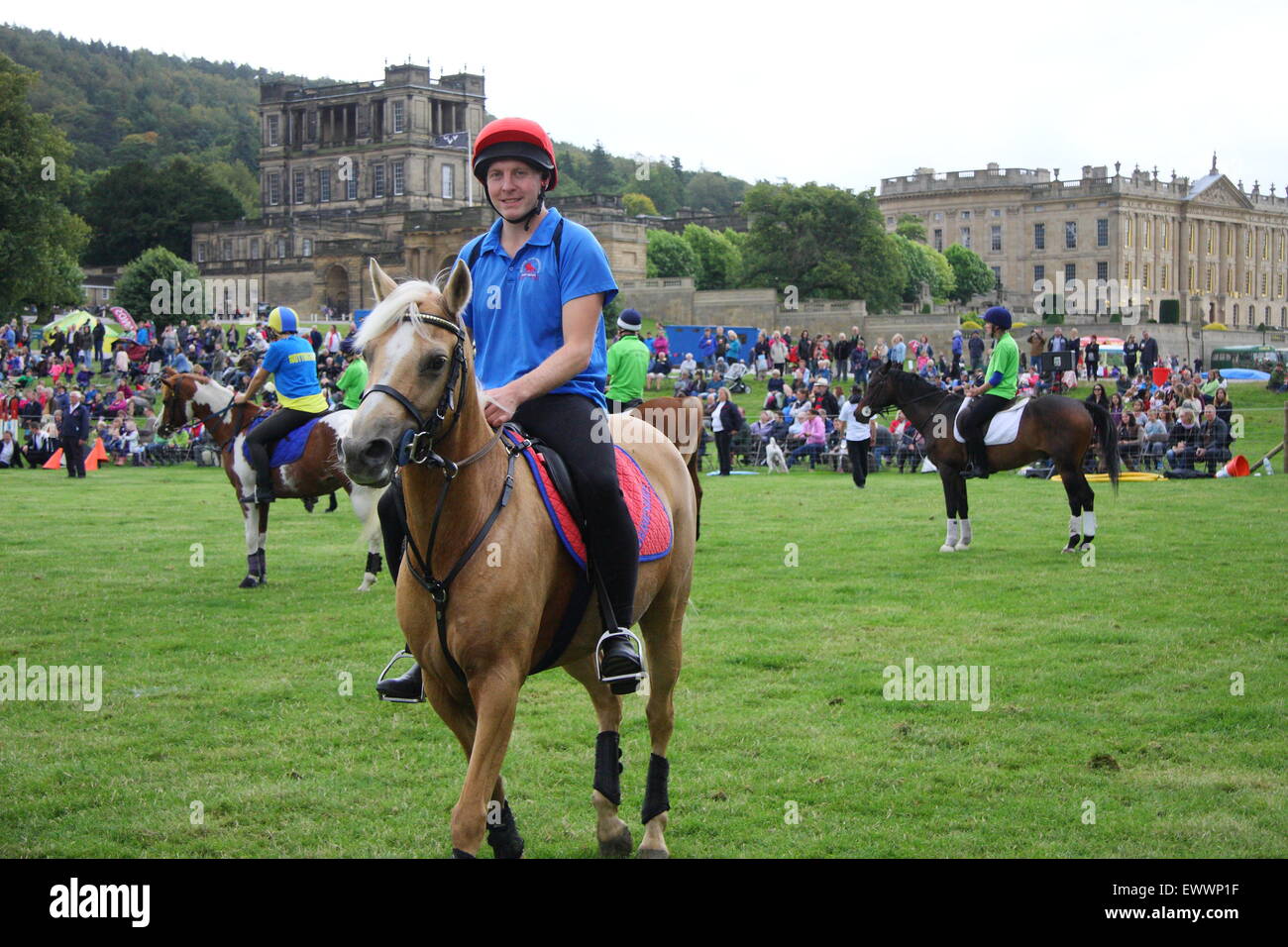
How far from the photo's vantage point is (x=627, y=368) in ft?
50.4

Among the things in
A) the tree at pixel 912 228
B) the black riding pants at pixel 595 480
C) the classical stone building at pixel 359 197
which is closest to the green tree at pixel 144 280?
the classical stone building at pixel 359 197

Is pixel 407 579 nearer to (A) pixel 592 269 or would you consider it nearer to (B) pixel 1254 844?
(A) pixel 592 269

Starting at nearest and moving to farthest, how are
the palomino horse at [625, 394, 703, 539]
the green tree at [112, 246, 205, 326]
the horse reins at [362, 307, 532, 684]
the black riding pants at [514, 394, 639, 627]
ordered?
the horse reins at [362, 307, 532, 684] → the black riding pants at [514, 394, 639, 627] → the palomino horse at [625, 394, 703, 539] → the green tree at [112, 246, 205, 326]

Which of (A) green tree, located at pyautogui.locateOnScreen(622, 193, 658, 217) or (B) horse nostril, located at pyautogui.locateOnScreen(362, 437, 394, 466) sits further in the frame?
(A) green tree, located at pyautogui.locateOnScreen(622, 193, 658, 217)

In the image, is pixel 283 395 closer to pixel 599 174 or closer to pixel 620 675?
pixel 620 675

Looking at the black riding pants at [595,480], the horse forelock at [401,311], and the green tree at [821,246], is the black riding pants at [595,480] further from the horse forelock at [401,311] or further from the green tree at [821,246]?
the green tree at [821,246]

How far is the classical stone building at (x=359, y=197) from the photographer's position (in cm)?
11319

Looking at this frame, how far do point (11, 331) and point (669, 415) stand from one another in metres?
49.3

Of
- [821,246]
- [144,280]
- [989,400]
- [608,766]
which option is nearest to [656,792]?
[608,766]

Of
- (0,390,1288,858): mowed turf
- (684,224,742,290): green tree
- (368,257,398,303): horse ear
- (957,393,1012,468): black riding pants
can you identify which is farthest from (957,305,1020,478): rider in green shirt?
(684,224,742,290): green tree

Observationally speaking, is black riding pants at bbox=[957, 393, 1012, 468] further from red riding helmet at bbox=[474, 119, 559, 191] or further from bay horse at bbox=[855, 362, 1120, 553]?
red riding helmet at bbox=[474, 119, 559, 191]

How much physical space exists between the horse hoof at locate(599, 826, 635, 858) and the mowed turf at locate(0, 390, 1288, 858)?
18 cm

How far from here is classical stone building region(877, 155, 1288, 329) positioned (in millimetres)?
137750
